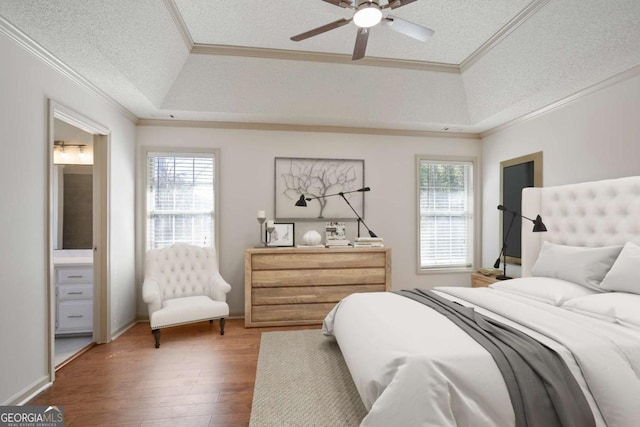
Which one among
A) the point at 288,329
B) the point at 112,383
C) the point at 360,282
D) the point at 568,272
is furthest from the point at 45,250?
the point at 568,272

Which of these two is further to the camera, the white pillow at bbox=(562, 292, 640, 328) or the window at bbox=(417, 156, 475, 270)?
the window at bbox=(417, 156, 475, 270)

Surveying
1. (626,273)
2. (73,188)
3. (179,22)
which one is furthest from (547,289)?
(73,188)

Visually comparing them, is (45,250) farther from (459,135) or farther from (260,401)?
(459,135)

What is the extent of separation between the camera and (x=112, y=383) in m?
2.44

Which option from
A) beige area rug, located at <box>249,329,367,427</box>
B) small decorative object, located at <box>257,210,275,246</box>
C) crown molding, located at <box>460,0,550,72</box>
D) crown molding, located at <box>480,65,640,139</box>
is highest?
crown molding, located at <box>460,0,550,72</box>

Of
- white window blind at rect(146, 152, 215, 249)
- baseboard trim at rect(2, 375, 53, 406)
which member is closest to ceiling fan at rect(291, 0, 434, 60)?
white window blind at rect(146, 152, 215, 249)

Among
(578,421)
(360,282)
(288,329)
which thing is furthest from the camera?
(360,282)

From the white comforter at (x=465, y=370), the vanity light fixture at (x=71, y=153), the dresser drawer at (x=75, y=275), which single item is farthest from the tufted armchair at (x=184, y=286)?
the white comforter at (x=465, y=370)

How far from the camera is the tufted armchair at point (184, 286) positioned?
3.21m

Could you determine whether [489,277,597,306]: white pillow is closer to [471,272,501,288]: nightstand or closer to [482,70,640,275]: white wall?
[471,272,501,288]: nightstand

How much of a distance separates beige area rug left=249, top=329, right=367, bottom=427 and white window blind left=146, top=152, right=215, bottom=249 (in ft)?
5.86

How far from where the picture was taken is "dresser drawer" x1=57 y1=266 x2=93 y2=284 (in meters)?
3.35

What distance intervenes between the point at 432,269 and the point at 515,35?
2920mm

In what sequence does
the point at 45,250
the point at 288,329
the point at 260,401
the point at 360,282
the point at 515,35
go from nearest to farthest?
the point at 260,401, the point at 45,250, the point at 515,35, the point at 288,329, the point at 360,282
